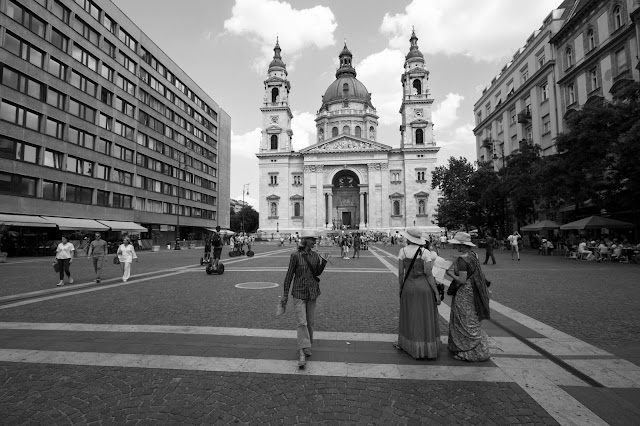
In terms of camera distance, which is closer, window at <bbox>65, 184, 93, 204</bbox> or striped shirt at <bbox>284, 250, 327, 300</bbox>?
striped shirt at <bbox>284, 250, 327, 300</bbox>

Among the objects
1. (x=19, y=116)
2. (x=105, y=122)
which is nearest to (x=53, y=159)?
(x=19, y=116)

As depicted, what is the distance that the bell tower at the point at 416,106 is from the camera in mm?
71562

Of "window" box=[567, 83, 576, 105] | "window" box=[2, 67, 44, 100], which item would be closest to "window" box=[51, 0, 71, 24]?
"window" box=[2, 67, 44, 100]

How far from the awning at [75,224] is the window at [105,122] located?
10.1m

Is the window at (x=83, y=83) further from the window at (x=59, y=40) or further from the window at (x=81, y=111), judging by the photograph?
the window at (x=59, y=40)

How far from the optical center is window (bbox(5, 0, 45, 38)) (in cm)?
2783

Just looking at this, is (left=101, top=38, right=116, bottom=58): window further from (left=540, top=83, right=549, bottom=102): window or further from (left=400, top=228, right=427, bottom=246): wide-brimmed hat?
(left=540, top=83, right=549, bottom=102): window

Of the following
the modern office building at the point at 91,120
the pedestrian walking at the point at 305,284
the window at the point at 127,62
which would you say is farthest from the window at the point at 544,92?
the window at the point at 127,62

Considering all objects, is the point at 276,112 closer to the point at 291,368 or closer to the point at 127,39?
the point at 127,39

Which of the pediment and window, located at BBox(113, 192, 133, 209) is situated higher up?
the pediment

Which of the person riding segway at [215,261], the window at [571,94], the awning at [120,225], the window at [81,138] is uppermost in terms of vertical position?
the window at [571,94]

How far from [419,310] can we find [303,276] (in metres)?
1.63

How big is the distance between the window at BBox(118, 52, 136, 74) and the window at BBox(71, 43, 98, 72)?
414 centimetres

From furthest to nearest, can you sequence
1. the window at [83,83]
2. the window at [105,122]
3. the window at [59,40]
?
the window at [105,122] → the window at [83,83] → the window at [59,40]
